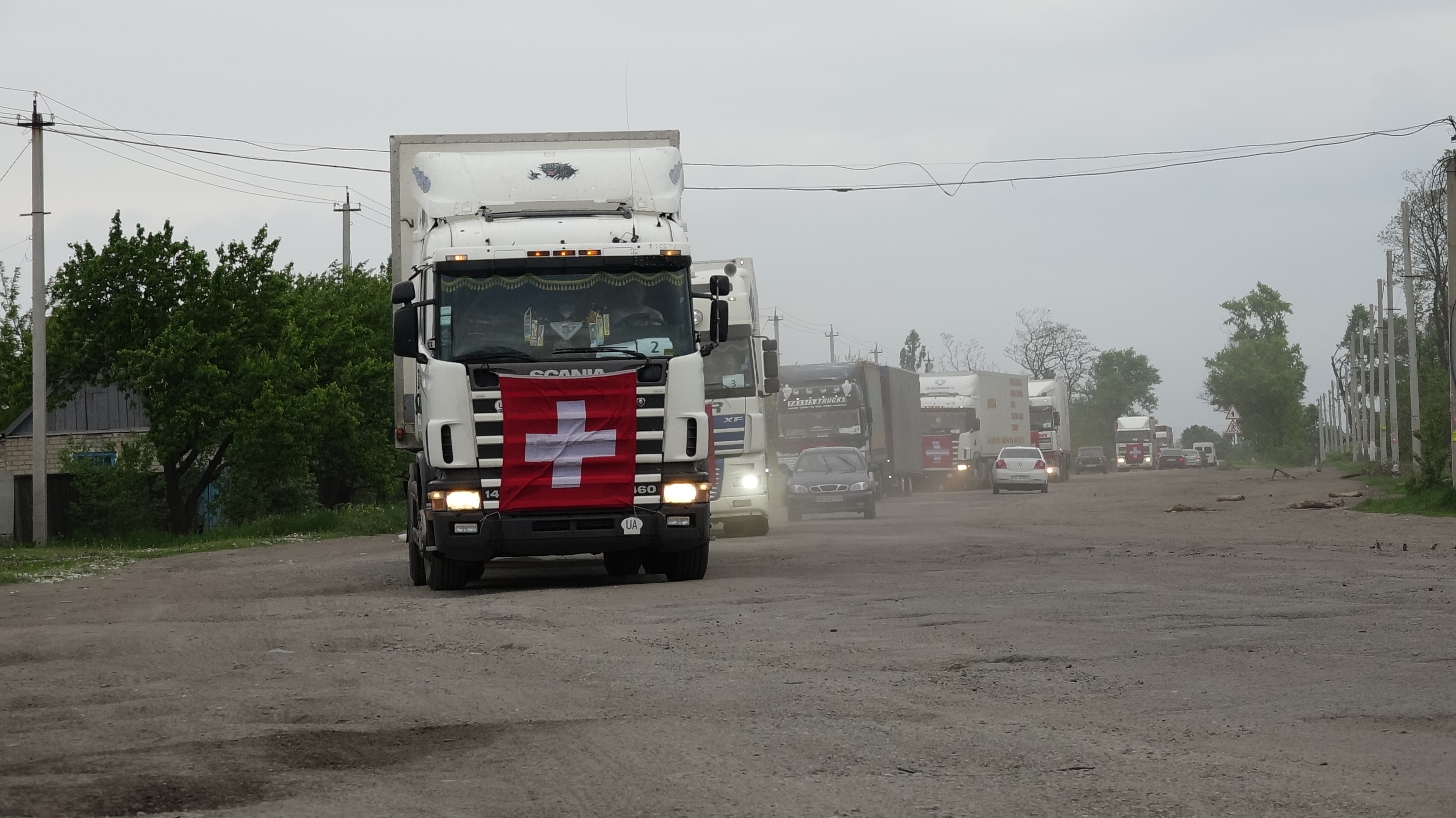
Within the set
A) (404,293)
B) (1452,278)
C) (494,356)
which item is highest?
Answer: (1452,278)

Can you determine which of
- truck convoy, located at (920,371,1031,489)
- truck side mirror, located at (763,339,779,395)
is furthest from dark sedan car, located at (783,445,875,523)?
truck convoy, located at (920,371,1031,489)

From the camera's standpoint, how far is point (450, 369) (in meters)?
14.6

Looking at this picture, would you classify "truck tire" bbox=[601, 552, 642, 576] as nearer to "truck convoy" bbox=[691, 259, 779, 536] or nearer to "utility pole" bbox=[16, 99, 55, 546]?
"truck convoy" bbox=[691, 259, 779, 536]

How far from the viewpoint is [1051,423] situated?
7125cm

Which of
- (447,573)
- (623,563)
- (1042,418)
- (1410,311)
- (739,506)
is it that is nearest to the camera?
(447,573)

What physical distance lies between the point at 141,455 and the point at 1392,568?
29551 mm

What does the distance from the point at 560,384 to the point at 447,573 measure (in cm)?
257

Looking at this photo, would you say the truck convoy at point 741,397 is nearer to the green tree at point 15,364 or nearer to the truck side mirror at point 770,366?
the truck side mirror at point 770,366

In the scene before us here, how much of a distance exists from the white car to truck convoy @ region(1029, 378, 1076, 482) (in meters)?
16.7

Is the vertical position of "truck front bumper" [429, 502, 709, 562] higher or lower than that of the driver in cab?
lower

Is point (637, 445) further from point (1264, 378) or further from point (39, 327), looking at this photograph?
point (1264, 378)

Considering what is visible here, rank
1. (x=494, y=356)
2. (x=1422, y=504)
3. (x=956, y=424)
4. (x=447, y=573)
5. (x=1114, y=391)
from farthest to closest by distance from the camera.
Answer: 1. (x=1114, y=391)
2. (x=956, y=424)
3. (x=1422, y=504)
4. (x=447, y=573)
5. (x=494, y=356)

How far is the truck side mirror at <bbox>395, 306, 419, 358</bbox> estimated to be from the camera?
1488 cm

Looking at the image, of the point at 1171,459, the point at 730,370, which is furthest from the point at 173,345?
the point at 1171,459
